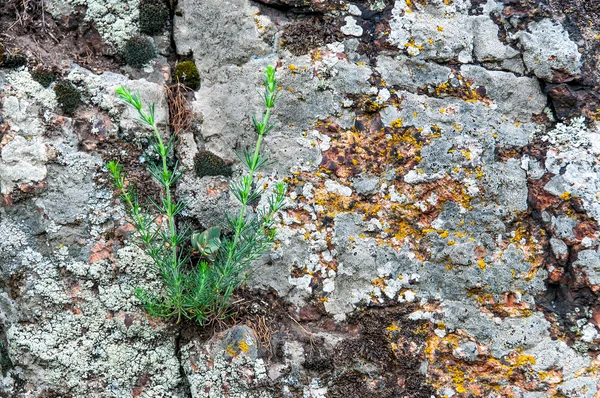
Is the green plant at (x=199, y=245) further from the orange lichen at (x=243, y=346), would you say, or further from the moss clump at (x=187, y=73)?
the moss clump at (x=187, y=73)

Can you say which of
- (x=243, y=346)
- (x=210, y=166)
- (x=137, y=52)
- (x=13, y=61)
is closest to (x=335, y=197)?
(x=210, y=166)

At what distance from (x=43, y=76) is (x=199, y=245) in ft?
4.35

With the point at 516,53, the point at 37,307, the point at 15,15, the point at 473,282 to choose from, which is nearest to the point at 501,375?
the point at 473,282

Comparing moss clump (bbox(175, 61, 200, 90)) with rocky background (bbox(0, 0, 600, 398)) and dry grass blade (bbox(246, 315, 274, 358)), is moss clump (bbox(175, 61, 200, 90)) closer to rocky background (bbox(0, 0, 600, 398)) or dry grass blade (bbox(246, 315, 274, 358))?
rocky background (bbox(0, 0, 600, 398))

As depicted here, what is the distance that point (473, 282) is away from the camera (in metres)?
3.01

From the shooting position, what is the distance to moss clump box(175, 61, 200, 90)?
3426mm

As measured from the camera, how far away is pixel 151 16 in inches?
134

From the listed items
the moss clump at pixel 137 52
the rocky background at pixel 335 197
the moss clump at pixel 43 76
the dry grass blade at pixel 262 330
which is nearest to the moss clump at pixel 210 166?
the rocky background at pixel 335 197

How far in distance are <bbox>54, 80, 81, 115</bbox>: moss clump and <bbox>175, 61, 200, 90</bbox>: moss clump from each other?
23.1 inches

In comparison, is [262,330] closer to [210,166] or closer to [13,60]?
[210,166]

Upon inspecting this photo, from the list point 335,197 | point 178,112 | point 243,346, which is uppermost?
point 178,112

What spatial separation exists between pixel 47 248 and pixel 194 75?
A: 50.9 inches

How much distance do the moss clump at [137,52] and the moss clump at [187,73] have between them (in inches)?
7.7

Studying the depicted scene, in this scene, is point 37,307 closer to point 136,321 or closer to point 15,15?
point 136,321
